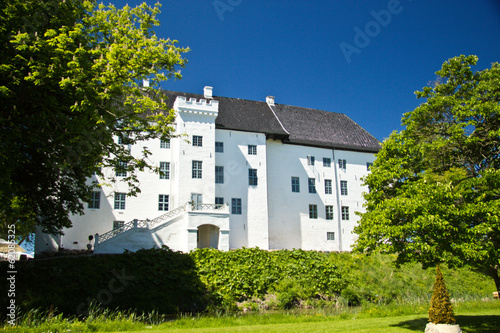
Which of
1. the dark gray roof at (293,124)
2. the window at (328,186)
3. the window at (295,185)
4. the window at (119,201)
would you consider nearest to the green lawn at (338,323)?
the window at (119,201)

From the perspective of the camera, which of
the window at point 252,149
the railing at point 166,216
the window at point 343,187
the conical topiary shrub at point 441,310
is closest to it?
the conical topiary shrub at point 441,310

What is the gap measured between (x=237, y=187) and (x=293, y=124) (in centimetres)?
905

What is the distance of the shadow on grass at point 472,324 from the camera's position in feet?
35.5

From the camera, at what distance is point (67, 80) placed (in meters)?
10.7

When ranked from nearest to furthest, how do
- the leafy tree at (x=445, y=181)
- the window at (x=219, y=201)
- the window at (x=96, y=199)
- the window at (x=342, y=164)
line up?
the leafy tree at (x=445, y=181) → the window at (x=96, y=199) → the window at (x=219, y=201) → the window at (x=342, y=164)

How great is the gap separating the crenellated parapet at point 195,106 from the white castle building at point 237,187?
0.25 ft

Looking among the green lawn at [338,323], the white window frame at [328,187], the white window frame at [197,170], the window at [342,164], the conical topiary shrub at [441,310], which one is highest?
the window at [342,164]

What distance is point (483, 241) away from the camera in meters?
10.6

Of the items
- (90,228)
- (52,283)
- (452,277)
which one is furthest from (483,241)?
(90,228)

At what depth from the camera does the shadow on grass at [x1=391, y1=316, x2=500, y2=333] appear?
1082cm

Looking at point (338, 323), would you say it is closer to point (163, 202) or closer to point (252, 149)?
point (163, 202)

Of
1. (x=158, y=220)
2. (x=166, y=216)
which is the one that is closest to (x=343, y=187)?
(x=166, y=216)

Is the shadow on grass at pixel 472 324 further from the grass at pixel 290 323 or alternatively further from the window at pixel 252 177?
the window at pixel 252 177

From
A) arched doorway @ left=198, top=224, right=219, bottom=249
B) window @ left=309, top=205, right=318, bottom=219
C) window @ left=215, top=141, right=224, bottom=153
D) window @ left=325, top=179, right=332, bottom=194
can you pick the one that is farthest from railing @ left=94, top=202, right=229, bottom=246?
window @ left=325, top=179, right=332, bottom=194
